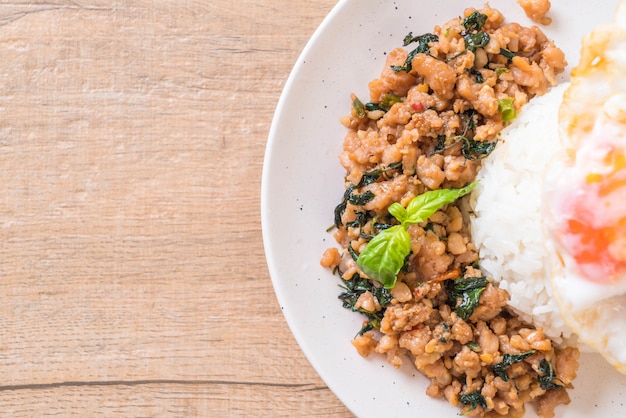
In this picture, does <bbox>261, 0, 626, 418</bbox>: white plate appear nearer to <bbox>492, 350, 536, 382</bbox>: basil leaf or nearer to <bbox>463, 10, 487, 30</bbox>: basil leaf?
<bbox>463, 10, 487, 30</bbox>: basil leaf

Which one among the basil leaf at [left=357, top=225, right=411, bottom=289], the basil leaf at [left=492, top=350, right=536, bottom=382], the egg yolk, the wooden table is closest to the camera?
the egg yolk

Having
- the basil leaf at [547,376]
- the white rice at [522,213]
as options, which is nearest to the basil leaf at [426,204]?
the white rice at [522,213]

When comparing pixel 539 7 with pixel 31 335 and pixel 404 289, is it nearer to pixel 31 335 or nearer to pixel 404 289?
pixel 404 289

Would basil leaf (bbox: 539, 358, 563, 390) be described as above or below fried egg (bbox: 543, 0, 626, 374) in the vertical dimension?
below

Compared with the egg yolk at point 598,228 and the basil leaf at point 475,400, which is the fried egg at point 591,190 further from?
the basil leaf at point 475,400

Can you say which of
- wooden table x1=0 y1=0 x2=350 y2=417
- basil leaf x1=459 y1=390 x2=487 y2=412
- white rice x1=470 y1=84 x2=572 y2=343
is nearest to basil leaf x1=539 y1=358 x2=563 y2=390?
white rice x1=470 y1=84 x2=572 y2=343

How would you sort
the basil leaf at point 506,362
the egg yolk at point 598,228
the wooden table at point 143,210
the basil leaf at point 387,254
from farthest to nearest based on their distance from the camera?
the wooden table at point 143,210
the basil leaf at point 506,362
the basil leaf at point 387,254
the egg yolk at point 598,228

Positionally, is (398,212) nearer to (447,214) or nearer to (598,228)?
(447,214)
